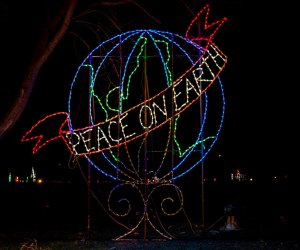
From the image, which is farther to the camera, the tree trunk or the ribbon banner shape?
the ribbon banner shape

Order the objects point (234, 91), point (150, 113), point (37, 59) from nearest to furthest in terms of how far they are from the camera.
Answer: point (37, 59) → point (150, 113) → point (234, 91)

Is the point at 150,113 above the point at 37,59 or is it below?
below

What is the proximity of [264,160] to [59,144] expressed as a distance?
9584 mm

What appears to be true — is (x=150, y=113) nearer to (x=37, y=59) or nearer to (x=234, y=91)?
(x=37, y=59)

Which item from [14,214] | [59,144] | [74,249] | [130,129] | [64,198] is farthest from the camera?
[59,144]

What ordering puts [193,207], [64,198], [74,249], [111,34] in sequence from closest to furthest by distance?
[74,249] → [111,34] → [193,207] → [64,198]

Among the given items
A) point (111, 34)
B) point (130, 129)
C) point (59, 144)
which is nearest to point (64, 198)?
point (130, 129)

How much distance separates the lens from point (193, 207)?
18.4 m

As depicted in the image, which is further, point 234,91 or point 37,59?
point 234,91

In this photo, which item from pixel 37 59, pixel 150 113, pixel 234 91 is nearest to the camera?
pixel 37 59

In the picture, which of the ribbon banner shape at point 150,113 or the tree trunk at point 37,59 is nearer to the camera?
the tree trunk at point 37,59

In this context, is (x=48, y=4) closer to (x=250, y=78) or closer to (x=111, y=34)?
(x=111, y=34)

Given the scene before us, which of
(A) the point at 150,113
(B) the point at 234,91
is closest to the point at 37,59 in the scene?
(A) the point at 150,113

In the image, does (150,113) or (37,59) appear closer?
(37,59)
